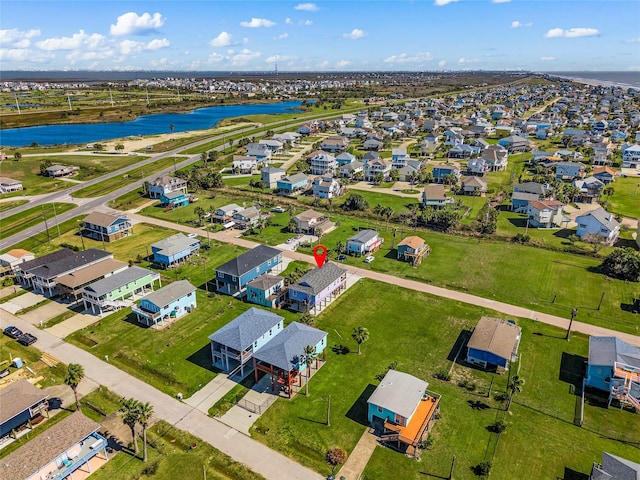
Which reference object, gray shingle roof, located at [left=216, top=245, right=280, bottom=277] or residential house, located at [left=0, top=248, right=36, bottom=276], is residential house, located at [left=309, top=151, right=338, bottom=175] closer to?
gray shingle roof, located at [left=216, top=245, right=280, bottom=277]

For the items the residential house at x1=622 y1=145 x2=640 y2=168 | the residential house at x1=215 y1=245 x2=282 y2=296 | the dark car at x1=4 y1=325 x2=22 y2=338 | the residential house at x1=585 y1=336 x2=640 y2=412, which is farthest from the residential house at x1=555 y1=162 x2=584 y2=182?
the dark car at x1=4 y1=325 x2=22 y2=338

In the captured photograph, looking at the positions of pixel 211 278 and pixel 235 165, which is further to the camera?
pixel 235 165

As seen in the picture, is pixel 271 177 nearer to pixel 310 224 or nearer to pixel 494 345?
pixel 310 224

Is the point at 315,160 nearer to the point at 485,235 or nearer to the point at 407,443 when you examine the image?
the point at 485,235

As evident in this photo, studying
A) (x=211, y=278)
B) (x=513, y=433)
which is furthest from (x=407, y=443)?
(x=211, y=278)

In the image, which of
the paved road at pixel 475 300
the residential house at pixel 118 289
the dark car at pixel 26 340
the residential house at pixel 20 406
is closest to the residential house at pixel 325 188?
the paved road at pixel 475 300
